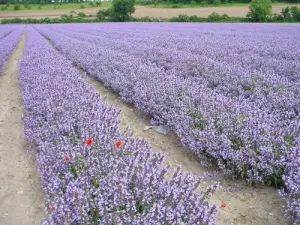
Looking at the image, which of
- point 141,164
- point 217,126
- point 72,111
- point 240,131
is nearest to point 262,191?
point 240,131

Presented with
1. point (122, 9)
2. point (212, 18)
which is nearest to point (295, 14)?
point (212, 18)

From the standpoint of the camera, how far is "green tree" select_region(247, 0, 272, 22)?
32781 millimetres

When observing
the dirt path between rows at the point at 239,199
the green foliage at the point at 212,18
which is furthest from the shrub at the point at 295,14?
the dirt path between rows at the point at 239,199

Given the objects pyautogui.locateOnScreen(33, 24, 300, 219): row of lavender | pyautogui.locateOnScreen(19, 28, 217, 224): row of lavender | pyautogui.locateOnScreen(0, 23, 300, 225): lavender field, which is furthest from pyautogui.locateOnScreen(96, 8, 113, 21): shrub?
pyautogui.locateOnScreen(19, 28, 217, 224): row of lavender

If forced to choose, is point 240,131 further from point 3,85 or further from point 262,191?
point 3,85

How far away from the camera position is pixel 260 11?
32.8m

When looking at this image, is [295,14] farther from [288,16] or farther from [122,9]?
[122,9]

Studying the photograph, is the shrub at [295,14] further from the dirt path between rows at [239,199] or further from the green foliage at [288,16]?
the dirt path between rows at [239,199]

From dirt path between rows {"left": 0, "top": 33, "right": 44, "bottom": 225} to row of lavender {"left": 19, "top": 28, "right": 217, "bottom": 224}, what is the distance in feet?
1.21

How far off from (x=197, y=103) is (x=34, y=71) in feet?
12.6

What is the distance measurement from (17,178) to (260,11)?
33.3 metres

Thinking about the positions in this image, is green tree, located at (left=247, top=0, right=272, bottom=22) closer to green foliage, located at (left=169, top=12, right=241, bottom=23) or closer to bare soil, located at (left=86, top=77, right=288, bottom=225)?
green foliage, located at (left=169, top=12, right=241, bottom=23)

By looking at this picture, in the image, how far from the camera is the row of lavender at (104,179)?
212cm

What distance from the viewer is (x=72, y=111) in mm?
3852
